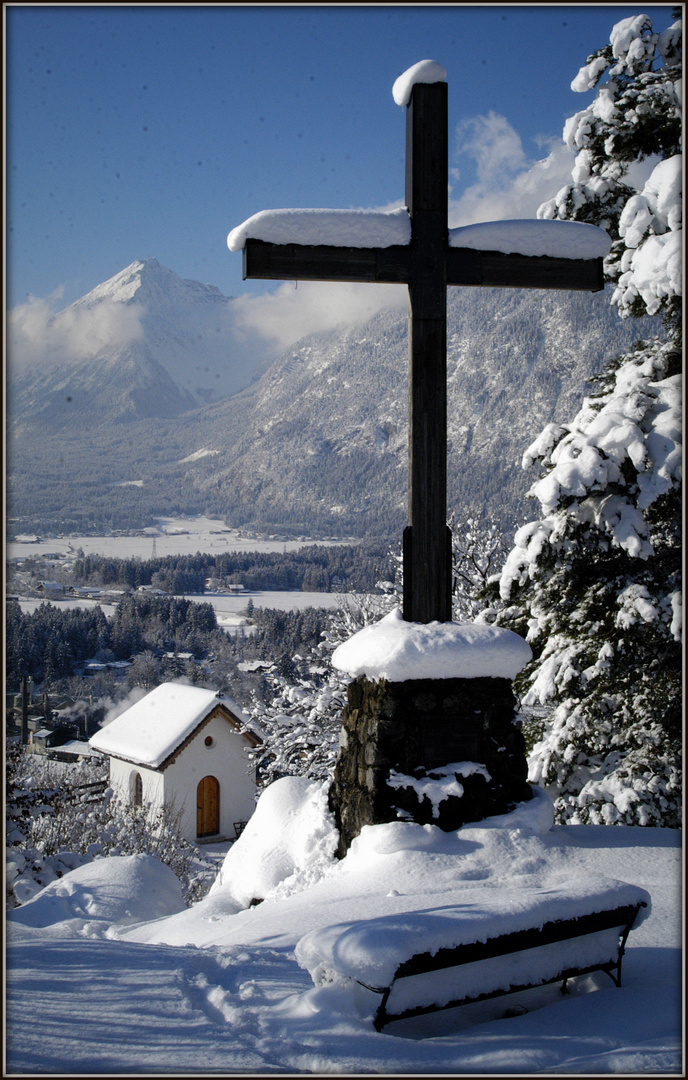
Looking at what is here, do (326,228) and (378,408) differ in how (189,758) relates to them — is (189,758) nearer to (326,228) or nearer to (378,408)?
(326,228)

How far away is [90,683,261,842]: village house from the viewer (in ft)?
81.7

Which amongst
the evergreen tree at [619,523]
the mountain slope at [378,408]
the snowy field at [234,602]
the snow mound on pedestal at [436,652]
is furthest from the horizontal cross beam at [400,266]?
the snowy field at [234,602]

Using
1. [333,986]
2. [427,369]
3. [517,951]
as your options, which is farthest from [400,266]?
[333,986]

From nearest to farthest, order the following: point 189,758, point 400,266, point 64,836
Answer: point 400,266 < point 64,836 < point 189,758

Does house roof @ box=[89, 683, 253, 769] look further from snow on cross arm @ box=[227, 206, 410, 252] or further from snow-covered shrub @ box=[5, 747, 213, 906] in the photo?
snow on cross arm @ box=[227, 206, 410, 252]

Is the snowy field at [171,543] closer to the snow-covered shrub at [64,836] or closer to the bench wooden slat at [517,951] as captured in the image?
the snow-covered shrub at [64,836]

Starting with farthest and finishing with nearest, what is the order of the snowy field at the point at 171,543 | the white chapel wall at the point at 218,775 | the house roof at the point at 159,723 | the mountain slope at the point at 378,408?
the snowy field at the point at 171,543 → the mountain slope at the point at 378,408 → the white chapel wall at the point at 218,775 → the house roof at the point at 159,723

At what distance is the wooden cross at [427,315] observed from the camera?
5.46 metres

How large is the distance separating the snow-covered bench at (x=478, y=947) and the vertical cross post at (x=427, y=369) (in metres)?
2.39

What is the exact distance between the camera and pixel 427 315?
5520 mm

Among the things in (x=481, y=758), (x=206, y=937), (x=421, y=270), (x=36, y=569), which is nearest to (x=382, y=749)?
(x=481, y=758)

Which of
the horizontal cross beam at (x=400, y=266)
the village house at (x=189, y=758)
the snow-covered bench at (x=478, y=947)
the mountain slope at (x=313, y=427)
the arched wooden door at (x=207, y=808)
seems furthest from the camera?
the mountain slope at (x=313, y=427)

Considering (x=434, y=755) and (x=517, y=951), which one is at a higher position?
(x=434, y=755)

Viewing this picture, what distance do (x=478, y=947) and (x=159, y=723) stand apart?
80.8 feet
